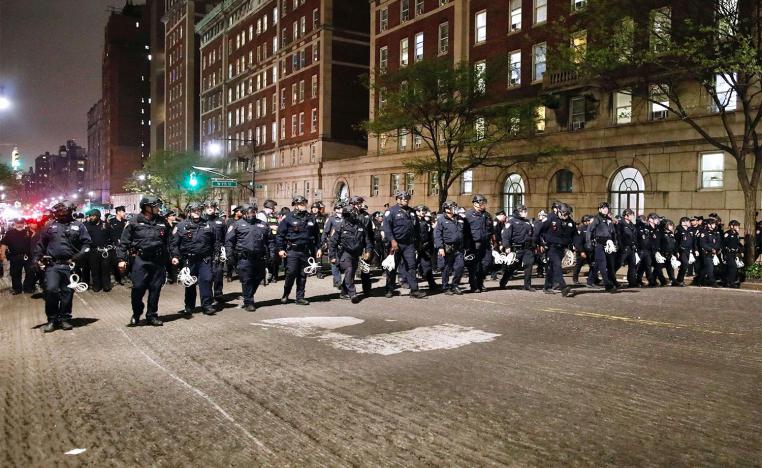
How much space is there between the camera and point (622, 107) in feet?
99.6

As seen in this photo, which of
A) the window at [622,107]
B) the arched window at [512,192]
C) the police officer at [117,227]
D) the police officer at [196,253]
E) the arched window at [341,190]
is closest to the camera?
the police officer at [196,253]

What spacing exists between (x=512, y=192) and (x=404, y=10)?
1903cm

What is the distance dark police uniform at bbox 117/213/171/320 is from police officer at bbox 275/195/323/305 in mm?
2881

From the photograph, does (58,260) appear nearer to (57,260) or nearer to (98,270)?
(57,260)

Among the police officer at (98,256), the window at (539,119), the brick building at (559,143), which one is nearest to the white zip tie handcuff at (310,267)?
the police officer at (98,256)

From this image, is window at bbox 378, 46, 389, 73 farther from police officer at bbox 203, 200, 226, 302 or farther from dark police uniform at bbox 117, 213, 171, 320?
dark police uniform at bbox 117, 213, 171, 320

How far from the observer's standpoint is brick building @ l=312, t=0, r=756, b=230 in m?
27.6

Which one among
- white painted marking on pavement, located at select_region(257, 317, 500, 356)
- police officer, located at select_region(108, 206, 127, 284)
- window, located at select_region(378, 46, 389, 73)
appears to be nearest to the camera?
white painted marking on pavement, located at select_region(257, 317, 500, 356)

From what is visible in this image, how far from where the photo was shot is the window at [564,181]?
33.4 metres

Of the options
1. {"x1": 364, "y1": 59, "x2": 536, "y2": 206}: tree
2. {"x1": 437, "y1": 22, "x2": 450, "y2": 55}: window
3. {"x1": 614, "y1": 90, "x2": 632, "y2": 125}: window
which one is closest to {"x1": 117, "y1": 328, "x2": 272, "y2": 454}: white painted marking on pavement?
{"x1": 364, "y1": 59, "x2": 536, "y2": 206}: tree

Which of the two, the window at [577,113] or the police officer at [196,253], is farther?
the window at [577,113]

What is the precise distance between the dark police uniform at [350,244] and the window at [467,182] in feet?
87.5

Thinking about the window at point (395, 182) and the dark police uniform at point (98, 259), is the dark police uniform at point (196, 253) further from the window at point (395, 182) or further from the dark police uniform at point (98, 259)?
the window at point (395, 182)

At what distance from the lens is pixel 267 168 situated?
2682 inches
